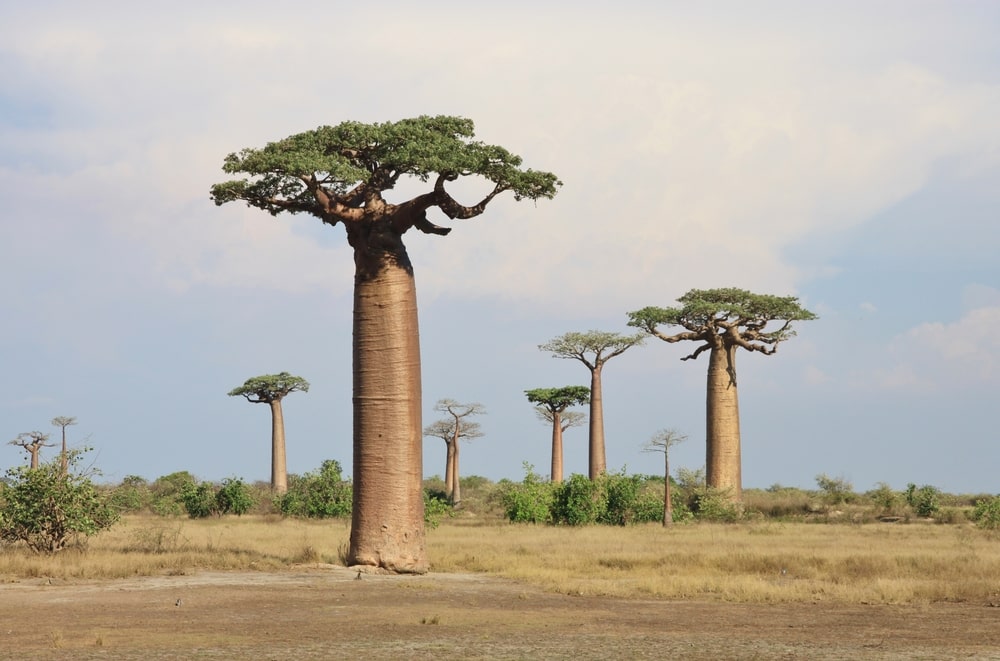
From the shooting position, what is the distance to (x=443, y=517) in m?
34.5

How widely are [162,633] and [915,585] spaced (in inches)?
336

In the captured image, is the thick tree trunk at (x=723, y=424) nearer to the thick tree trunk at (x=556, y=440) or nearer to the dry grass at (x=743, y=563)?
the dry grass at (x=743, y=563)

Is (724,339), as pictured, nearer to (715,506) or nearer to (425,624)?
(715,506)

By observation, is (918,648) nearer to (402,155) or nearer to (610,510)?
(402,155)

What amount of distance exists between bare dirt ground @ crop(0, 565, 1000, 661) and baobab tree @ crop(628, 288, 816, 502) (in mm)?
20148

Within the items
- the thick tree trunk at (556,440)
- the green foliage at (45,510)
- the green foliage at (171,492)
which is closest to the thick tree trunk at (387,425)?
the green foliage at (45,510)

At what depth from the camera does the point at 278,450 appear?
4631cm

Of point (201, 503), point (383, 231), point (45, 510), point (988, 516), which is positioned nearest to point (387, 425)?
point (383, 231)

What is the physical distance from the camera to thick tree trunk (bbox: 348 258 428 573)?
594 inches

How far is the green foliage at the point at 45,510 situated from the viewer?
622 inches

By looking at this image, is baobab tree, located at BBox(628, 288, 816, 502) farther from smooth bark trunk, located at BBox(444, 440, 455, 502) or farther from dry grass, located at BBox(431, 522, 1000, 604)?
smooth bark trunk, located at BBox(444, 440, 455, 502)

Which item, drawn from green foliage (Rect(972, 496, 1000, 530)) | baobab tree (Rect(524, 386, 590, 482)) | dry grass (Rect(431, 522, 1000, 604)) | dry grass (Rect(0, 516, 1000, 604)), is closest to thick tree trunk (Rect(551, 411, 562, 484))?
baobab tree (Rect(524, 386, 590, 482))

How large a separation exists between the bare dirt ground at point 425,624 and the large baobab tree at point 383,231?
1.41 meters

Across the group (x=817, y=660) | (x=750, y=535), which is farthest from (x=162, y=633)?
(x=750, y=535)
